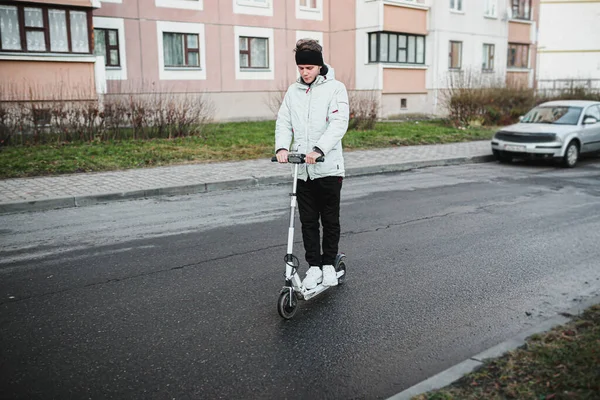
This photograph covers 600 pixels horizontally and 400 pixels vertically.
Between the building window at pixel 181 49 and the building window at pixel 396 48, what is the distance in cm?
952

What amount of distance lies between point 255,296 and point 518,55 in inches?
1551

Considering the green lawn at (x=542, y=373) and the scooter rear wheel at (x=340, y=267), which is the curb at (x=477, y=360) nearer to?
the green lawn at (x=542, y=373)

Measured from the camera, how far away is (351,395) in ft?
11.6

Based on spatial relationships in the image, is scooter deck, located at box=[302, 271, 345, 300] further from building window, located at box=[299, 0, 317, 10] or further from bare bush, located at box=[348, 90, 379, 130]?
building window, located at box=[299, 0, 317, 10]

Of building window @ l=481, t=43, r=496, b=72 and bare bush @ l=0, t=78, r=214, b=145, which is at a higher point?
building window @ l=481, t=43, r=496, b=72

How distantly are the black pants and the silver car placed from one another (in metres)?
11.0

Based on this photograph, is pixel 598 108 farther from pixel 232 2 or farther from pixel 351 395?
pixel 232 2

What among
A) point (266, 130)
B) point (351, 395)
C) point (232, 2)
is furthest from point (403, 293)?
point (232, 2)

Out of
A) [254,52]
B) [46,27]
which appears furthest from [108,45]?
[254,52]

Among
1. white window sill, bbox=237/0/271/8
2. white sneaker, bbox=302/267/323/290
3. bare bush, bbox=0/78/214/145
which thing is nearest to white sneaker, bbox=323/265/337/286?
white sneaker, bbox=302/267/323/290

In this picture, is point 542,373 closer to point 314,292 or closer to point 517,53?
point 314,292

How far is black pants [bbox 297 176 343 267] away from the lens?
5004 millimetres

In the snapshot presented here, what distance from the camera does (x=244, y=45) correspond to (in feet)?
97.7

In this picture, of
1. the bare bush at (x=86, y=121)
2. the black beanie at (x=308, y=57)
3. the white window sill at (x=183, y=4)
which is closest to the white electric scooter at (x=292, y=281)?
the black beanie at (x=308, y=57)
